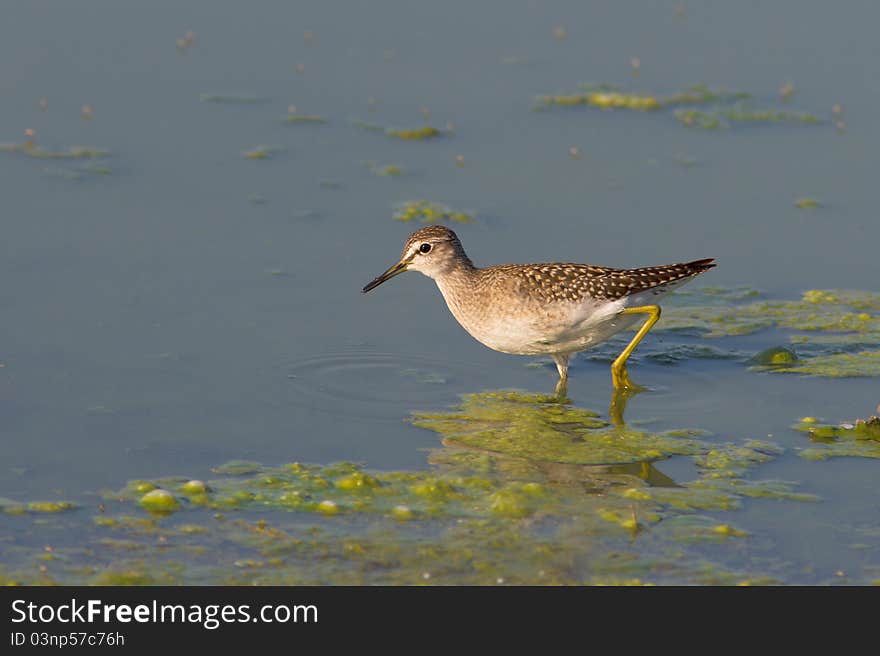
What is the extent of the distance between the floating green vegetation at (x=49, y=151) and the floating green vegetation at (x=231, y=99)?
4.81 ft

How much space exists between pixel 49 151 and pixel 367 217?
274 cm

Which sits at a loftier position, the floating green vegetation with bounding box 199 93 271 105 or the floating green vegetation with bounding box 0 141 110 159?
the floating green vegetation with bounding box 199 93 271 105

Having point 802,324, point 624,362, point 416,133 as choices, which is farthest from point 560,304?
point 416,133

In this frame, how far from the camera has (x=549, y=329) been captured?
933 centimetres

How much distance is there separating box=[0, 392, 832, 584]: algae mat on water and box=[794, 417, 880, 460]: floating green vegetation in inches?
11.3

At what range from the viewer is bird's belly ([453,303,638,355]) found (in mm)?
9328

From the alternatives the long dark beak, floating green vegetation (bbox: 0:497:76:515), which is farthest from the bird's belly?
floating green vegetation (bbox: 0:497:76:515)

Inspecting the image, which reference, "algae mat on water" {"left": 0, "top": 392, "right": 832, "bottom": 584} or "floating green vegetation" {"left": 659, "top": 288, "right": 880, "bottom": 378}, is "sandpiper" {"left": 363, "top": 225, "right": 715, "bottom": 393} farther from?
"algae mat on water" {"left": 0, "top": 392, "right": 832, "bottom": 584}

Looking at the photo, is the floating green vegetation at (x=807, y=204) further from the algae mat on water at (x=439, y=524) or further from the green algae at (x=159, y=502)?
the green algae at (x=159, y=502)

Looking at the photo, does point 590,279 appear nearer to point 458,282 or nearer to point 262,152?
point 458,282

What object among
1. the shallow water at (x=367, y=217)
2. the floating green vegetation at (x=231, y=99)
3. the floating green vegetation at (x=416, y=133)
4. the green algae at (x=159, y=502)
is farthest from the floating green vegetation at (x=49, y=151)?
the green algae at (x=159, y=502)

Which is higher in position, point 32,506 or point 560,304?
point 560,304

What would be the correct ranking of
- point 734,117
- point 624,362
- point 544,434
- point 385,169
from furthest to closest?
1. point 734,117
2. point 385,169
3. point 624,362
4. point 544,434
